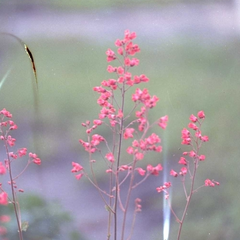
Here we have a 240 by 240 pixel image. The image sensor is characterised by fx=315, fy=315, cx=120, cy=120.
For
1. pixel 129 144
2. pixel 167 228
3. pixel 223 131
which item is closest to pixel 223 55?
pixel 223 131

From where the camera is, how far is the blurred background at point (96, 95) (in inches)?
32.9

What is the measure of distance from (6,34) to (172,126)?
0.51m

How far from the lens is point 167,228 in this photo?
0.86m

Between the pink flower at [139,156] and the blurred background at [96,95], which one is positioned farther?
the blurred background at [96,95]

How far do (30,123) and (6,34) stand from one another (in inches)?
9.8

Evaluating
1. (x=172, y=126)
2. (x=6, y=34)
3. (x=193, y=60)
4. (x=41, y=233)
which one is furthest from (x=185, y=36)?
(x=41, y=233)

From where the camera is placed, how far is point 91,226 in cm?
88

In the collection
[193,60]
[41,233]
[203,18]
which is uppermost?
[203,18]

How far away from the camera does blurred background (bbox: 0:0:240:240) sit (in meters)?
0.84

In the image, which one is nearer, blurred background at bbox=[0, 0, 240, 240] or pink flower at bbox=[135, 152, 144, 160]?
pink flower at bbox=[135, 152, 144, 160]

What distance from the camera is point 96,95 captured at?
0.86 meters

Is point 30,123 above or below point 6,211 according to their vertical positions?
above

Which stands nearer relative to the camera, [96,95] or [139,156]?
[139,156]

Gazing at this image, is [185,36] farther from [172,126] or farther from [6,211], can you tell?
[6,211]
